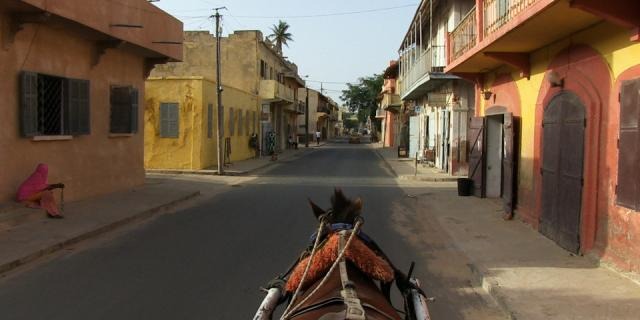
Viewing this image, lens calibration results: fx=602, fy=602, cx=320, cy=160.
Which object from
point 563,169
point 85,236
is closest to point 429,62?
point 563,169

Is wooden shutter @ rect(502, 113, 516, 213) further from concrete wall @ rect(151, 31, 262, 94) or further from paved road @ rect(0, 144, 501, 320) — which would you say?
concrete wall @ rect(151, 31, 262, 94)

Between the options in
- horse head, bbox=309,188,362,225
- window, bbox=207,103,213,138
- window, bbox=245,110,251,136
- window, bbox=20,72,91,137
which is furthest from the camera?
window, bbox=245,110,251,136

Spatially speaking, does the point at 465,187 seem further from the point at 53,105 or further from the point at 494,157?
the point at 53,105

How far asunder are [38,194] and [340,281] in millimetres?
9339

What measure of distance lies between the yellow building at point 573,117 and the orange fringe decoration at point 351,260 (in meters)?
4.49

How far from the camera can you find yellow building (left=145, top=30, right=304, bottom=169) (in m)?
24.5

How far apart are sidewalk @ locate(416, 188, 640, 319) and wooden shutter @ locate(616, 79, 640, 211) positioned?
3.13 feet

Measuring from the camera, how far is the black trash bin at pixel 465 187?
15.9m

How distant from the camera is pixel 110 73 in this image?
592 inches

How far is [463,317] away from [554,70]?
5.52 meters

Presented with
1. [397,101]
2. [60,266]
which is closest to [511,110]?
[60,266]

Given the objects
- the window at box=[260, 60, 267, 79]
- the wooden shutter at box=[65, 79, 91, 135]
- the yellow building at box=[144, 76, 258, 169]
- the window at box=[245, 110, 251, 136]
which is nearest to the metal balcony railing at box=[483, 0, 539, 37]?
the wooden shutter at box=[65, 79, 91, 135]

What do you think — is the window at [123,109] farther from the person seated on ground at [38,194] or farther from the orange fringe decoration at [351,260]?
the orange fringe decoration at [351,260]

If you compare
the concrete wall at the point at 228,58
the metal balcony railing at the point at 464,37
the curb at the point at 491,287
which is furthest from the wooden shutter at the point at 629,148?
the concrete wall at the point at 228,58
